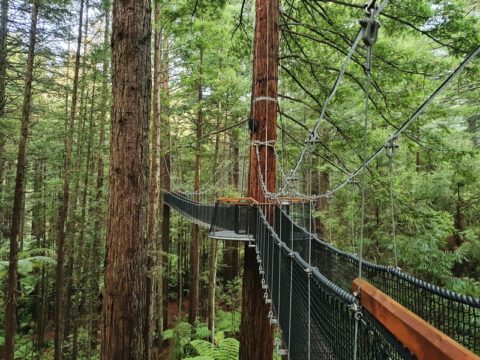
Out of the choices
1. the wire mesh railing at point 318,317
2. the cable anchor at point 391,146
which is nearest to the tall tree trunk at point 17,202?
the wire mesh railing at point 318,317

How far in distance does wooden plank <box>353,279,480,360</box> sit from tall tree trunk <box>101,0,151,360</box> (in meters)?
1.62

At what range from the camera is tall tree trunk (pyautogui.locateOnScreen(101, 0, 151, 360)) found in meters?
2.08

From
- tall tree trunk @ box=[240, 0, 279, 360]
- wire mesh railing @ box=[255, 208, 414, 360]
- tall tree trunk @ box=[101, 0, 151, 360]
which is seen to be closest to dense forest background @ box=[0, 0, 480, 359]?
tall tree trunk @ box=[240, 0, 279, 360]

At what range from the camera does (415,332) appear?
670mm

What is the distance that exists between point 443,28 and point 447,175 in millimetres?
3225

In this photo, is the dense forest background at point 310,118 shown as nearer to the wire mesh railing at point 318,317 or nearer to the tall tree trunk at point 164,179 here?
the tall tree trunk at point 164,179

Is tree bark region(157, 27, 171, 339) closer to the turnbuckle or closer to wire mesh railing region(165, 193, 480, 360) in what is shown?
wire mesh railing region(165, 193, 480, 360)

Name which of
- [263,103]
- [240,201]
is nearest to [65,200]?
[240,201]

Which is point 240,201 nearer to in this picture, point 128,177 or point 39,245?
point 128,177

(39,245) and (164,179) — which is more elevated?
(164,179)

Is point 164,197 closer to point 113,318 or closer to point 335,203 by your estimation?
point 335,203

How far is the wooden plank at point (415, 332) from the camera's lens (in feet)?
1.81

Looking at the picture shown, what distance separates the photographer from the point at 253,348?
326 cm

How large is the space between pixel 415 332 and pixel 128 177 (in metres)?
1.90
